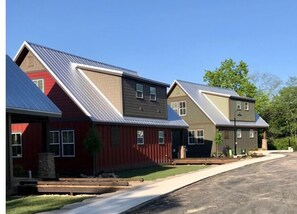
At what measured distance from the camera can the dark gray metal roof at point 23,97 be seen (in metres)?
17.6

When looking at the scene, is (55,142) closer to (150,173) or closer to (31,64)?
(31,64)

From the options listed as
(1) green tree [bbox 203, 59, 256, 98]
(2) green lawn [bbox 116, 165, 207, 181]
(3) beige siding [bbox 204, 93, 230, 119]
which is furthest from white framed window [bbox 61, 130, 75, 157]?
(1) green tree [bbox 203, 59, 256, 98]

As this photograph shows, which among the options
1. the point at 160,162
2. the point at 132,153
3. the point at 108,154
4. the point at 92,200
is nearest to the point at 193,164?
the point at 160,162

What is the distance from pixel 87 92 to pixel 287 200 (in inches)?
655

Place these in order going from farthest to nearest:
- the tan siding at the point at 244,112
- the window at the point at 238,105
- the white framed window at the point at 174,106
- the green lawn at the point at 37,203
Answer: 1. the window at the point at 238,105
2. the tan siding at the point at 244,112
3. the white framed window at the point at 174,106
4. the green lawn at the point at 37,203

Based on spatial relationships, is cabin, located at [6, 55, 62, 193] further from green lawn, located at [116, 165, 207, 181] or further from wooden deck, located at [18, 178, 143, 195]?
green lawn, located at [116, 165, 207, 181]

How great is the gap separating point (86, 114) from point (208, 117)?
1940cm

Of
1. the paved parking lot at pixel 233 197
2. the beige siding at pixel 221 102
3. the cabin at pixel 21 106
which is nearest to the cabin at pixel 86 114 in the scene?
the cabin at pixel 21 106

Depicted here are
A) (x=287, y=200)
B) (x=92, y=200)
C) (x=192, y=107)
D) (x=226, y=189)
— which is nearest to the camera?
(x=287, y=200)

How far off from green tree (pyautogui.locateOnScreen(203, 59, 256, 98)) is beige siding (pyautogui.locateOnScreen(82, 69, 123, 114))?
4402 centimetres

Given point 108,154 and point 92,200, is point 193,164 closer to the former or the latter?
point 108,154

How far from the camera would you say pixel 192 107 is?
1673 inches

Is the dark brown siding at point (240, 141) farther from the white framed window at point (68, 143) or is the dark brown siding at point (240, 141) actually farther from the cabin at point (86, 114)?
the white framed window at point (68, 143)

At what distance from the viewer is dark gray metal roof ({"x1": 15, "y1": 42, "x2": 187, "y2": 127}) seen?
25413 mm
